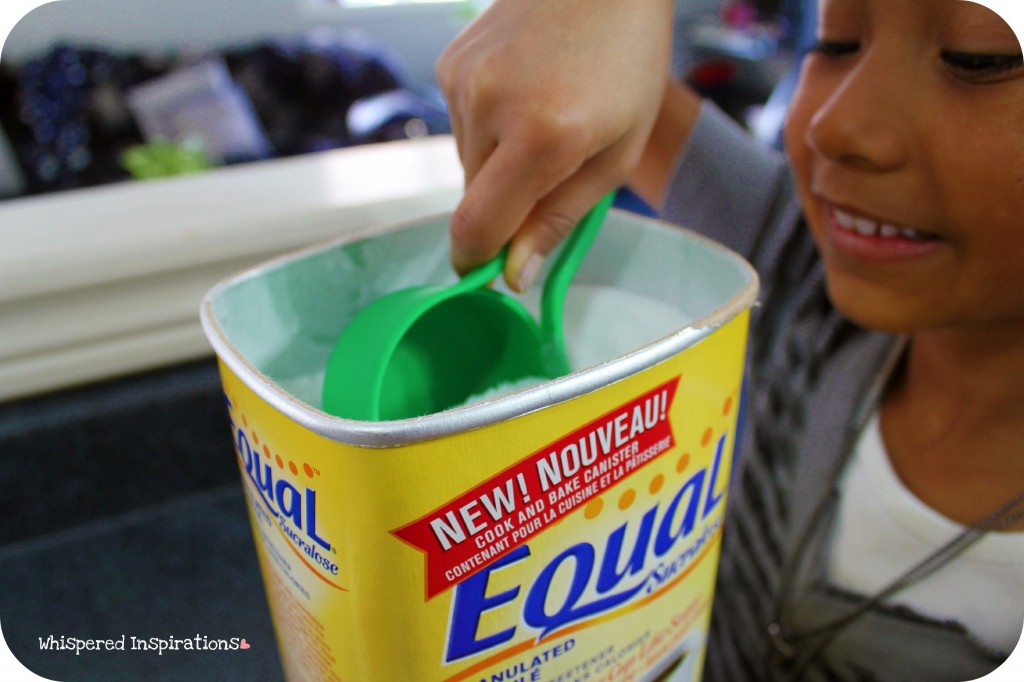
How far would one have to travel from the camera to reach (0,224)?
53 cm

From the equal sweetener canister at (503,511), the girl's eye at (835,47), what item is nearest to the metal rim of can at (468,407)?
the equal sweetener canister at (503,511)

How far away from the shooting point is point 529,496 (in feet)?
0.82

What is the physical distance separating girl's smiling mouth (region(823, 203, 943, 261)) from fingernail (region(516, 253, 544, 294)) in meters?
0.22

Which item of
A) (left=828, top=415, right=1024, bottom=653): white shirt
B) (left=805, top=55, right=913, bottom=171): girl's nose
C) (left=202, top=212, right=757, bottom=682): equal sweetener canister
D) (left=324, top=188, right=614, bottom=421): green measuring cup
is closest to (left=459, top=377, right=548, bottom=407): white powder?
(left=324, top=188, right=614, bottom=421): green measuring cup

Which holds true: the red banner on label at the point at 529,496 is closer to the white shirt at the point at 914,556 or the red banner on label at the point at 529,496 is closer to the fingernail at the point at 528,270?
the fingernail at the point at 528,270

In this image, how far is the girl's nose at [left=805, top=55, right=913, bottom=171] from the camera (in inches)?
15.3

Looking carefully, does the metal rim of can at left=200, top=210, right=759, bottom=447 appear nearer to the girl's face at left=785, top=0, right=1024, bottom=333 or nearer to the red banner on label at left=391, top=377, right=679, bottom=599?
the red banner on label at left=391, top=377, right=679, bottom=599

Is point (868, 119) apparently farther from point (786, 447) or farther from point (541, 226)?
point (786, 447)

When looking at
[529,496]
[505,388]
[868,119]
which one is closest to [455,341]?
[505,388]

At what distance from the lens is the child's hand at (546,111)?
34 centimetres

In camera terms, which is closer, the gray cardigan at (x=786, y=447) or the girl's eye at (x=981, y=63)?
the girl's eye at (x=981, y=63)

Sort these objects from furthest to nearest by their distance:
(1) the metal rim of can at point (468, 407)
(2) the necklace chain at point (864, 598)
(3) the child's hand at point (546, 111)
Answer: (2) the necklace chain at point (864, 598) < (3) the child's hand at point (546, 111) < (1) the metal rim of can at point (468, 407)

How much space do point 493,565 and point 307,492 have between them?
0.07m

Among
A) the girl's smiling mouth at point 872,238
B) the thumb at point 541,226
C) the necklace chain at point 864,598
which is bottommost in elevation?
the necklace chain at point 864,598
